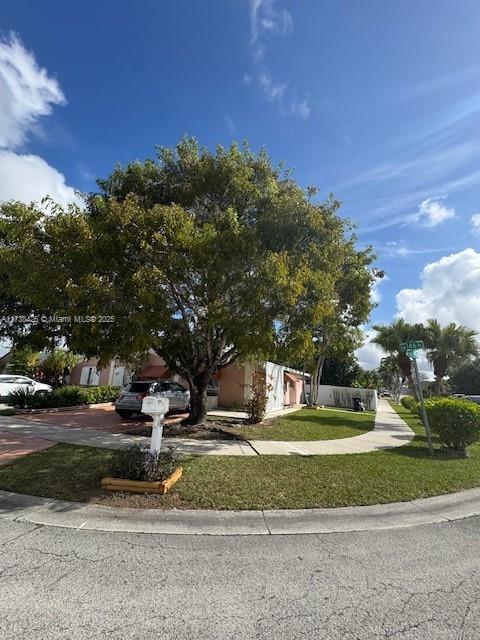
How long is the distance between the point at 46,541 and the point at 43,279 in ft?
16.7

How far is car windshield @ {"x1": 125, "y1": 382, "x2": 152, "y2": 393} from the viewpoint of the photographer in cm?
1491

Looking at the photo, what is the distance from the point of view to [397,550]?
4.23m

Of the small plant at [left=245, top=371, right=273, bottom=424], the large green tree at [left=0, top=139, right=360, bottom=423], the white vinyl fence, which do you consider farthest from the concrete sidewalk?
the white vinyl fence

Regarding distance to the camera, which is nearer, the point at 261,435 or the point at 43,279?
the point at 43,279

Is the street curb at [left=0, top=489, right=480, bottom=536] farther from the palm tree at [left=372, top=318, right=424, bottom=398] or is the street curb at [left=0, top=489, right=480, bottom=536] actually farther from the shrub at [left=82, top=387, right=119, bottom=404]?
the palm tree at [left=372, top=318, right=424, bottom=398]

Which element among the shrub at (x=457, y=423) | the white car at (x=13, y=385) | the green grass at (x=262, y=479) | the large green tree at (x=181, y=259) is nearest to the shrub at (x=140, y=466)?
the green grass at (x=262, y=479)

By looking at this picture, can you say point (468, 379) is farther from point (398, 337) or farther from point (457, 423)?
point (457, 423)

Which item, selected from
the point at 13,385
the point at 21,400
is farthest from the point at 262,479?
the point at 13,385

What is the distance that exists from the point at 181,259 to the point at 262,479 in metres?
4.86

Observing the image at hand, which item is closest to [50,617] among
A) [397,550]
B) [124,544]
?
[124,544]

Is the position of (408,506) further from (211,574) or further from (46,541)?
(46,541)

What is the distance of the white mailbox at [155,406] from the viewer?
613 centimetres

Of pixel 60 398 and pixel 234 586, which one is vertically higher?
pixel 60 398

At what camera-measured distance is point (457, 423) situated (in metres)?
10.2
